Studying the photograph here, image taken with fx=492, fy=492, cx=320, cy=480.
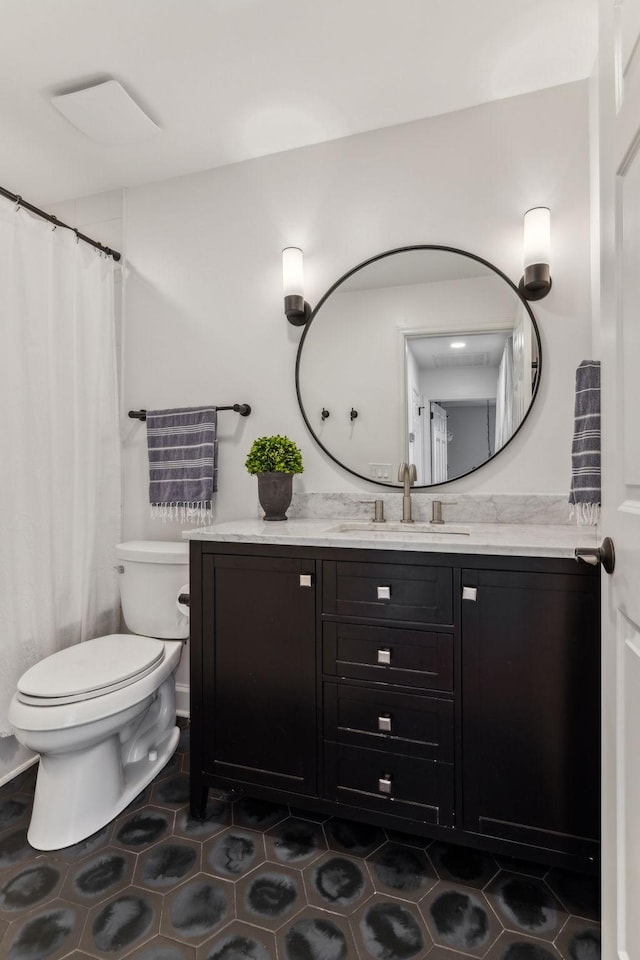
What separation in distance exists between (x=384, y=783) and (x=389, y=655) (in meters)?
0.35

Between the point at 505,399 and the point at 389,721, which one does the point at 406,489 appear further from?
the point at 389,721

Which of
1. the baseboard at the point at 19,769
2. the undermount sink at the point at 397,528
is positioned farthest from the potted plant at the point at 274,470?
the baseboard at the point at 19,769

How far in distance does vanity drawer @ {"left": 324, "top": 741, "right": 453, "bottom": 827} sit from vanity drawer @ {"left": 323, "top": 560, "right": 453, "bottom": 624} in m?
0.39

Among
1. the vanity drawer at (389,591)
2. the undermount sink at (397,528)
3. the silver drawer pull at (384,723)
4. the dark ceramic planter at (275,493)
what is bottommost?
the silver drawer pull at (384,723)

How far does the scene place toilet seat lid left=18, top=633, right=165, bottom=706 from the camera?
1438mm

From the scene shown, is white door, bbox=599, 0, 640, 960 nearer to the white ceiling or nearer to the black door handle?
the black door handle

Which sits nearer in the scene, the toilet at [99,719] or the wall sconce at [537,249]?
the toilet at [99,719]

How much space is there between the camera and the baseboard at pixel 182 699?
2211 millimetres

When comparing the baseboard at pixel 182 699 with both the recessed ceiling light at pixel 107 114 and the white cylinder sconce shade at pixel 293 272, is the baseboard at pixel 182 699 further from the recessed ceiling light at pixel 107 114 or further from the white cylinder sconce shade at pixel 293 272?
the recessed ceiling light at pixel 107 114

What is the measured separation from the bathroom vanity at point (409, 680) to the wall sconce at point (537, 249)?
838 mm

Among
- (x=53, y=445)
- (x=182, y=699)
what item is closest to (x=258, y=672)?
(x=182, y=699)

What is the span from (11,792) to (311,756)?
111 centimetres

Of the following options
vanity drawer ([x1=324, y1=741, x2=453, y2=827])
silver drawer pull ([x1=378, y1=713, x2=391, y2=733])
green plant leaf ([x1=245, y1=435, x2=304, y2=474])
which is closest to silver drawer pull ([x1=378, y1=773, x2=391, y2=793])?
vanity drawer ([x1=324, y1=741, x2=453, y2=827])

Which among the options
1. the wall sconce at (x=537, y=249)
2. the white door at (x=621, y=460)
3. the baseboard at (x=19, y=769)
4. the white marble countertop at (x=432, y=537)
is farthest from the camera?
the baseboard at (x=19, y=769)
